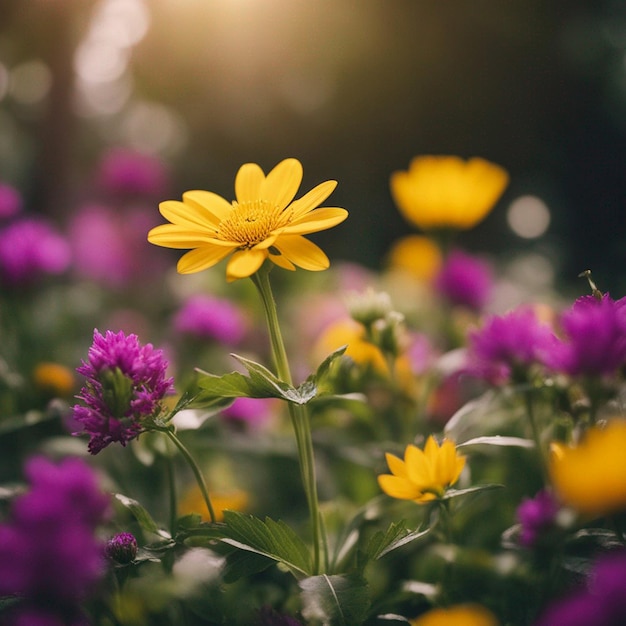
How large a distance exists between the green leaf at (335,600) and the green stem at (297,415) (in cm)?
5

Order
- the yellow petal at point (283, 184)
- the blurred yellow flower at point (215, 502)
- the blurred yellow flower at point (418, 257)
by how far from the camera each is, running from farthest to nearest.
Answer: the blurred yellow flower at point (418, 257), the blurred yellow flower at point (215, 502), the yellow petal at point (283, 184)

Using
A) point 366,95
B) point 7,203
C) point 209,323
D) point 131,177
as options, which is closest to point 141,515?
point 209,323

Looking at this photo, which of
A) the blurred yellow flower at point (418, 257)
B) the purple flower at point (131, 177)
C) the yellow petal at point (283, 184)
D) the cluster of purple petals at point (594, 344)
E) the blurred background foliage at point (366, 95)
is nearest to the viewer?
the cluster of purple petals at point (594, 344)

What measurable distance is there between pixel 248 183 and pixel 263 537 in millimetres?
347

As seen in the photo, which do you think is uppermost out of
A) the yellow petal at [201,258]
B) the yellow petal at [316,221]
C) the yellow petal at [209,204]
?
the yellow petal at [209,204]

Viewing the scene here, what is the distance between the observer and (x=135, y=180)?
162 centimetres

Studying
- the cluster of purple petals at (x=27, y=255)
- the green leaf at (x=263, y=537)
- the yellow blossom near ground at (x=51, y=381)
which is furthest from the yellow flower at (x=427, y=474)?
the cluster of purple petals at (x=27, y=255)

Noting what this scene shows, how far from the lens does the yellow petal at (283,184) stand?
653 millimetres

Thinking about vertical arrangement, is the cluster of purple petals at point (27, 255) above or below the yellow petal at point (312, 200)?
above

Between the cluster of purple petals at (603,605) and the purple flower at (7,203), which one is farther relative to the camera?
the purple flower at (7,203)

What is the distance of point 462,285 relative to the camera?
1.15 metres

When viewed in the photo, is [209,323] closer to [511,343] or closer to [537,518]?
[511,343]

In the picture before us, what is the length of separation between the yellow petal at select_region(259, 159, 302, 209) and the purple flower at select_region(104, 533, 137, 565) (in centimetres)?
34

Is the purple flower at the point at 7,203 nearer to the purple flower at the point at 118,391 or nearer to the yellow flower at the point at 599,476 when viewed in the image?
the purple flower at the point at 118,391
